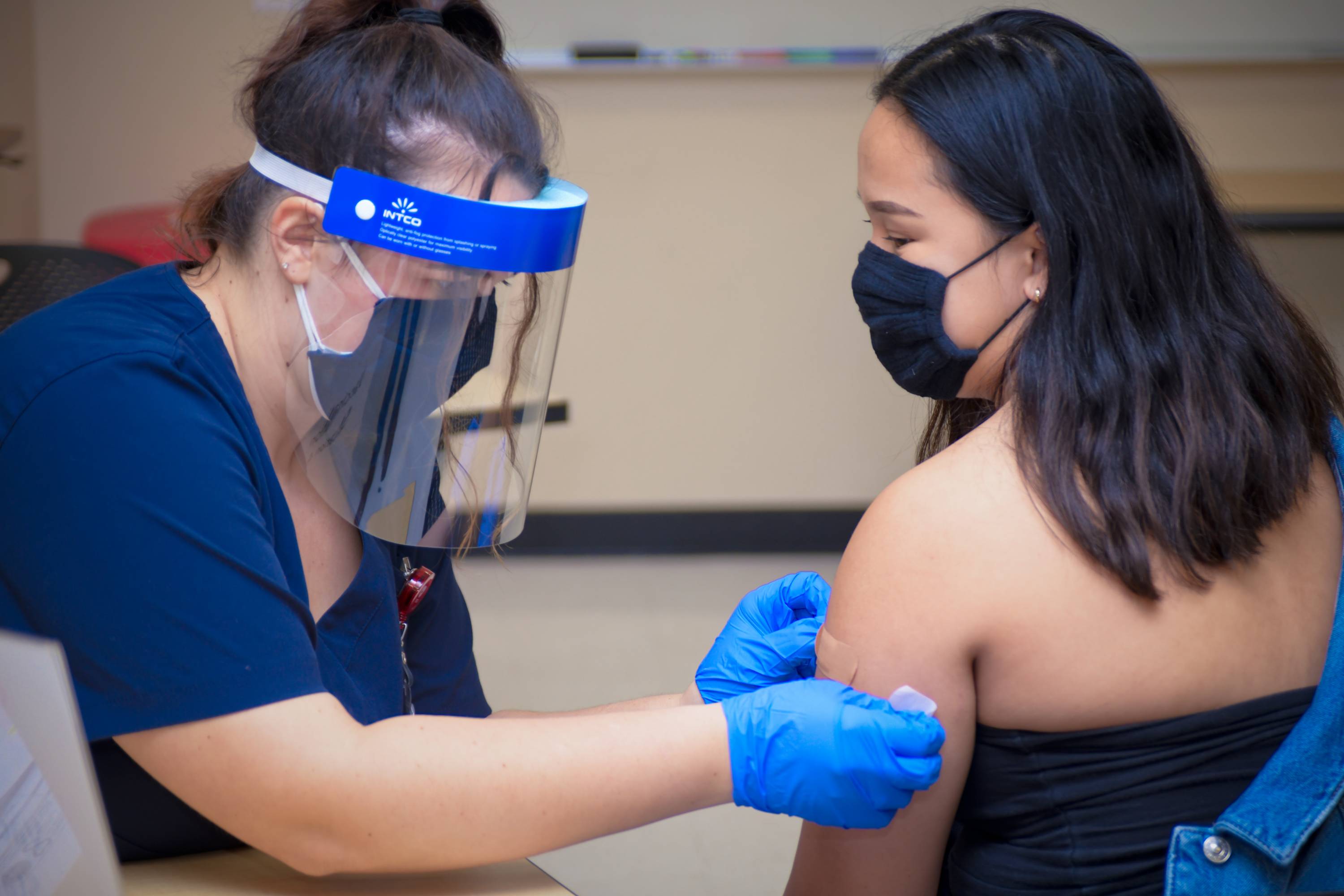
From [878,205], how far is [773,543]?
8.54 feet

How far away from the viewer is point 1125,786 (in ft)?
3.00

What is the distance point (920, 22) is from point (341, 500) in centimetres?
289

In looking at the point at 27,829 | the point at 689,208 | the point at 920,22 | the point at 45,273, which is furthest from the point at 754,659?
the point at 920,22

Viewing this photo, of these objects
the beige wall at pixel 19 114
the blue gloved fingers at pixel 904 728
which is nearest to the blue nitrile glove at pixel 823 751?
the blue gloved fingers at pixel 904 728

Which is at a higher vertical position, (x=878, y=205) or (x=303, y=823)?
(x=878, y=205)

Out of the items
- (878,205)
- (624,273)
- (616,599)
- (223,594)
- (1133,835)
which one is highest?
(878,205)

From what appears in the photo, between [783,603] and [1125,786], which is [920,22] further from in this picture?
[1125,786]

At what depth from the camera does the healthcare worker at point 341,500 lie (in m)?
0.79

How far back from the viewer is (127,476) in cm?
80

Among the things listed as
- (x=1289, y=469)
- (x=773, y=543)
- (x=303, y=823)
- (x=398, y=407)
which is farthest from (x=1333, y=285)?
(x=303, y=823)

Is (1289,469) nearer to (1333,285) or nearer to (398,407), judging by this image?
(398,407)

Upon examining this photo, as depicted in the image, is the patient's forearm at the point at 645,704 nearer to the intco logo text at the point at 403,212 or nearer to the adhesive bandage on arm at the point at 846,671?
the adhesive bandage on arm at the point at 846,671

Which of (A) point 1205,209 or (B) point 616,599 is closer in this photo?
(A) point 1205,209

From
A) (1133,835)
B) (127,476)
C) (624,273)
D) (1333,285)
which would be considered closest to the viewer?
(127,476)
